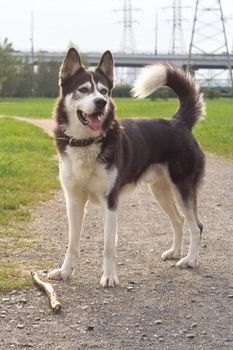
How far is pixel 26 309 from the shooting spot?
203 inches

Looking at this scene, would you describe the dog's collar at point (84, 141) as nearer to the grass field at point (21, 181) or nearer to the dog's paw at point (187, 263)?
the grass field at point (21, 181)

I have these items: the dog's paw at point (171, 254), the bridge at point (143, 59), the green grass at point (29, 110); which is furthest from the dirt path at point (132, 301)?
the bridge at point (143, 59)

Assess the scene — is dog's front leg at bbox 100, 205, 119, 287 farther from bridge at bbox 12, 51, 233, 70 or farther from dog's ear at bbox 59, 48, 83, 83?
bridge at bbox 12, 51, 233, 70

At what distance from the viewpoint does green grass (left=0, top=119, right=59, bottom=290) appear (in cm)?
649

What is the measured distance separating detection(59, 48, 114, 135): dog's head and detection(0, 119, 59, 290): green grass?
1.52 meters

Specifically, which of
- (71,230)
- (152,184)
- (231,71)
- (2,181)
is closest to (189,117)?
(152,184)

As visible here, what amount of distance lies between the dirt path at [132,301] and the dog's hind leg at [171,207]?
27 centimetres

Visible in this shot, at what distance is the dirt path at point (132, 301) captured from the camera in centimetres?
454

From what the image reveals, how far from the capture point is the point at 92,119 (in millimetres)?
5949

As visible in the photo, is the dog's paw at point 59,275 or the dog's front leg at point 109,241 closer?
the dog's front leg at point 109,241

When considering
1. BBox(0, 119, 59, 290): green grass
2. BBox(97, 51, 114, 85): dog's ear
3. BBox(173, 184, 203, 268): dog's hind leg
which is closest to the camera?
BBox(97, 51, 114, 85): dog's ear

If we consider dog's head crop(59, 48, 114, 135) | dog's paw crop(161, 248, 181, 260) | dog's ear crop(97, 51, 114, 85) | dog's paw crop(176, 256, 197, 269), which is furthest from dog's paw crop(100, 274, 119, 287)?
dog's ear crop(97, 51, 114, 85)

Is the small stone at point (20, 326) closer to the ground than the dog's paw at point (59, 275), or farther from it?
farther from it

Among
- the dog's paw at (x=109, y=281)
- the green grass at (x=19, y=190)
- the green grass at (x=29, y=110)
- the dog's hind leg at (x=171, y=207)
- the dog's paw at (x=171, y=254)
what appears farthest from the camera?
the green grass at (x=29, y=110)
